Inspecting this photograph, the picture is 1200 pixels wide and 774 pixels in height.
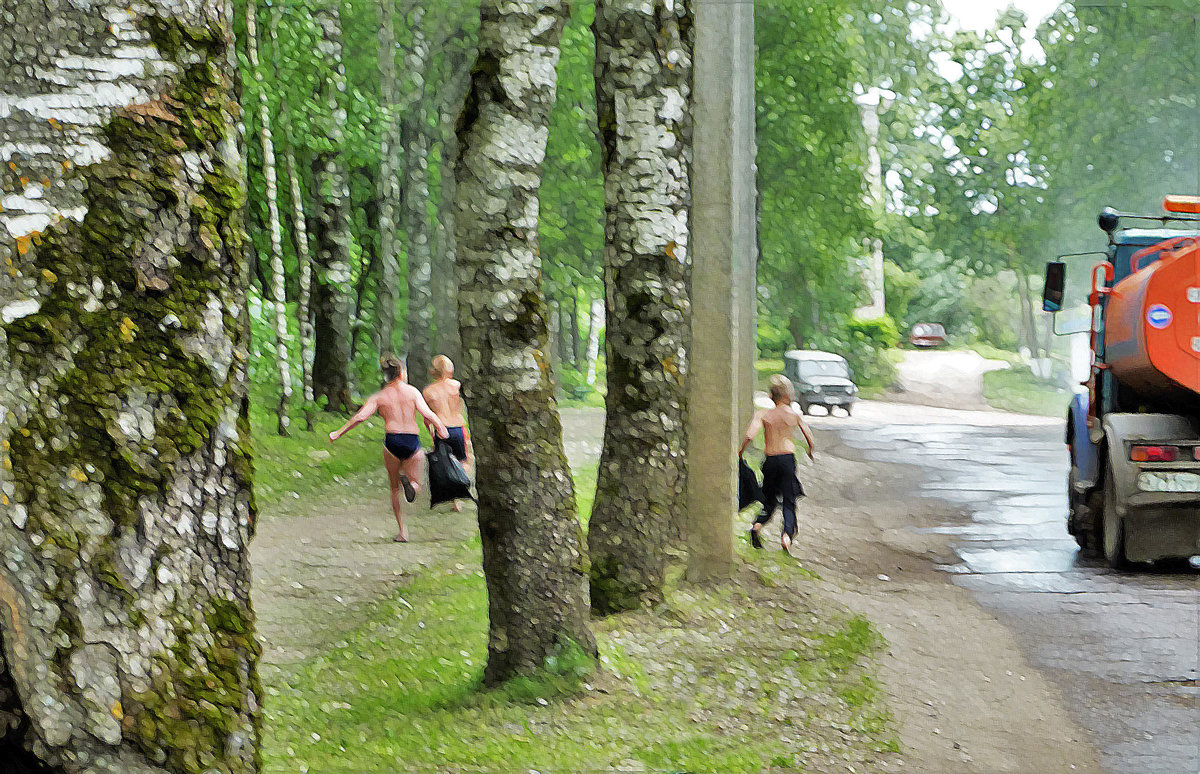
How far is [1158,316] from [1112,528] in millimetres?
2068

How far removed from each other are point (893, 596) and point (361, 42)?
14.4 meters

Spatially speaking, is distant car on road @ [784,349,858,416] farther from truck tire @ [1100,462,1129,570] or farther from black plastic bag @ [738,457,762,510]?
black plastic bag @ [738,457,762,510]

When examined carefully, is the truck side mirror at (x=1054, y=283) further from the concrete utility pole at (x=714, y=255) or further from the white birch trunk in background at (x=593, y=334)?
the white birch trunk in background at (x=593, y=334)

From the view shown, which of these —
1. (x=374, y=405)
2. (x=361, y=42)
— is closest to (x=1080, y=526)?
(x=374, y=405)

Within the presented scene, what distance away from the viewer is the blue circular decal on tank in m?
9.99

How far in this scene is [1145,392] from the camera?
10.7 m

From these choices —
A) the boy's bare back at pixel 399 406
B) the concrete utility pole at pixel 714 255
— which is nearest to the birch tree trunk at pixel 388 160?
the boy's bare back at pixel 399 406

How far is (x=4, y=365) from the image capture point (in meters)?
2.45

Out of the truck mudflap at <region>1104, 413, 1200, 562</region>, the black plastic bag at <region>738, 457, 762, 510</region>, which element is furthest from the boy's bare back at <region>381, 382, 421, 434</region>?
the truck mudflap at <region>1104, 413, 1200, 562</region>

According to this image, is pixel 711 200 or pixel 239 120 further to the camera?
pixel 711 200

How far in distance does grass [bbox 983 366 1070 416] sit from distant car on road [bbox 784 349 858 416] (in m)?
9.66

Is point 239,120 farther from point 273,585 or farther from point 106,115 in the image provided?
point 273,585

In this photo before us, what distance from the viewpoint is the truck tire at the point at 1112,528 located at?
35.1ft

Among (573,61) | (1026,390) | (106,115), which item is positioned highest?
(573,61)
